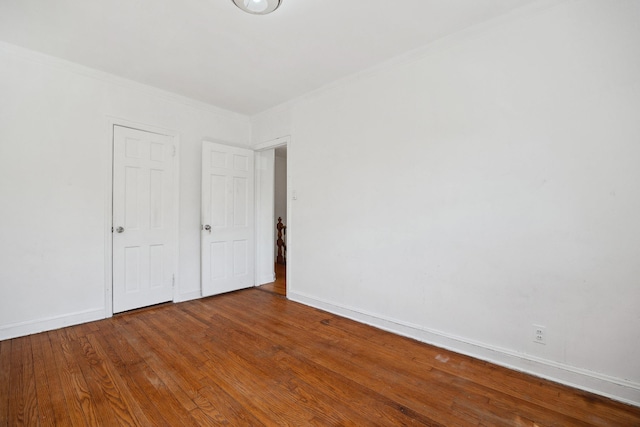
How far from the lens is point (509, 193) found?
2258 mm

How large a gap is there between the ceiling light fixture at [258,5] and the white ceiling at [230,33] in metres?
0.08

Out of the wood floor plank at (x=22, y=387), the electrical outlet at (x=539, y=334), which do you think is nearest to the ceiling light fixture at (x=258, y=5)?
the wood floor plank at (x=22, y=387)

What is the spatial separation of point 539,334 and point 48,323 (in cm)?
442

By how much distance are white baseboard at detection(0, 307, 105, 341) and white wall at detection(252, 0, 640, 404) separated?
2804 mm

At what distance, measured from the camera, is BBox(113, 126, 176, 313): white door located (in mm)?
3338

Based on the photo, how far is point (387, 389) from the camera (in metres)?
1.98

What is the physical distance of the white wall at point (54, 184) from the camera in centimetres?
270

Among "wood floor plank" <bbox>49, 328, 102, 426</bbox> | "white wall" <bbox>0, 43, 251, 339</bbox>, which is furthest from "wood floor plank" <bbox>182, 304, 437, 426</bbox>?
"white wall" <bbox>0, 43, 251, 339</bbox>

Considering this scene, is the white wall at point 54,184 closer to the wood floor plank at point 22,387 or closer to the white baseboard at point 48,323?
the white baseboard at point 48,323

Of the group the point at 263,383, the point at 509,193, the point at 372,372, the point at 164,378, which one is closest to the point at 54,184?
the point at 164,378

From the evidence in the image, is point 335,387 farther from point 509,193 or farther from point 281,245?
point 281,245

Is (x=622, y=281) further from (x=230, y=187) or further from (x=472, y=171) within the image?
(x=230, y=187)

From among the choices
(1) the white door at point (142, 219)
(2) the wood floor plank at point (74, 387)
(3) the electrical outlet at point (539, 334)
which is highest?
(1) the white door at point (142, 219)

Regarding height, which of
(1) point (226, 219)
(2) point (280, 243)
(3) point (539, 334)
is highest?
(1) point (226, 219)
